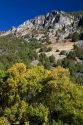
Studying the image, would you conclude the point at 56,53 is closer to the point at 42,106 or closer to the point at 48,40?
the point at 48,40

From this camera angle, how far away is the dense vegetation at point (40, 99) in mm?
46250

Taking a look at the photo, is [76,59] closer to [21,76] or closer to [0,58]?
[0,58]

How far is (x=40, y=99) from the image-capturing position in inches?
1891

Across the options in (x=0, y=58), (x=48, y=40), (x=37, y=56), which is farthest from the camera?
(x=48, y=40)

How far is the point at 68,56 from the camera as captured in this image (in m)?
154

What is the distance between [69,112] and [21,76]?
24.0 ft

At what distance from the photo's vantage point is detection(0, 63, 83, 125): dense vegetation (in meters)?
46.2

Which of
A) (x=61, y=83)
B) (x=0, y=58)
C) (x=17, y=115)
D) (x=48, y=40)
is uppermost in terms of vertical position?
(x=48, y=40)

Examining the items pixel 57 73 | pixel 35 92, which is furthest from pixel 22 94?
pixel 57 73

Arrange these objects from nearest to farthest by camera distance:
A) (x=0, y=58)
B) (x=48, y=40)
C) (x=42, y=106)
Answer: (x=42, y=106)
(x=0, y=58)
(x=48, y=40)

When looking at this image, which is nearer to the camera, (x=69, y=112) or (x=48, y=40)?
(x=69, y=112)

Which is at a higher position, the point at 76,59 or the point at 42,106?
the point at 76,59

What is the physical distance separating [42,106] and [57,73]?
4.43 m

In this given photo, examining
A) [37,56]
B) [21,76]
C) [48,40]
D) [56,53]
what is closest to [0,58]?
[37,56]
